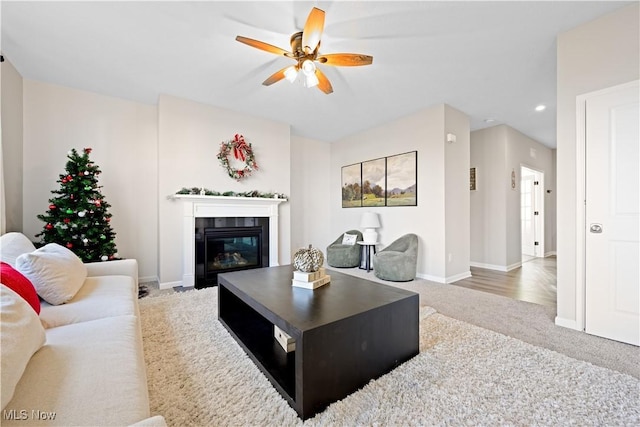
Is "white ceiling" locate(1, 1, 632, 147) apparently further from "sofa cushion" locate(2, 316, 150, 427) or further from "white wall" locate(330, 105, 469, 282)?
"sofa cushion" locate(2, 316, 150, 427)

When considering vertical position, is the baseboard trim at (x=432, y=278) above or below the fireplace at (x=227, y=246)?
below

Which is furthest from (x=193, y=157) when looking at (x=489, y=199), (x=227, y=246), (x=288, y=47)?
(x=489, y=199)

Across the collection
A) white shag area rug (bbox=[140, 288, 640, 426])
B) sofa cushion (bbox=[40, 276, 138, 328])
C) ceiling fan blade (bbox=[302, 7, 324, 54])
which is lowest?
white shag area rug (bbox=[140, 288, 640, 426])

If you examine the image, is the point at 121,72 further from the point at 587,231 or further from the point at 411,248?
the point at 587,231

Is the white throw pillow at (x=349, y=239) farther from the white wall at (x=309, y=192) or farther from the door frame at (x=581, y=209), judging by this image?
the door frame at (x=581, y=209)

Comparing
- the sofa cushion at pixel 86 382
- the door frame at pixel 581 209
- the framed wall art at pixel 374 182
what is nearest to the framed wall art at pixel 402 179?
the framed wall art at pixel 374 182

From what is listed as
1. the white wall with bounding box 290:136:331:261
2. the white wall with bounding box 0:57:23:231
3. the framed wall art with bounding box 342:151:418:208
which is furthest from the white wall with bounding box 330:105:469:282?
the white wall with bounding box 0:57:23:231

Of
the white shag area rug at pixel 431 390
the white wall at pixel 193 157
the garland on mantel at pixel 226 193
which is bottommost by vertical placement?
the white shag area rug at pixel 431 390

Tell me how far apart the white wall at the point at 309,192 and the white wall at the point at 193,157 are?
3.05 ft

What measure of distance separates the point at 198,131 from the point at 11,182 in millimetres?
2037

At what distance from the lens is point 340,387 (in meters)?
1.34

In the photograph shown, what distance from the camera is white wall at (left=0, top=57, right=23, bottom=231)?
2.72m

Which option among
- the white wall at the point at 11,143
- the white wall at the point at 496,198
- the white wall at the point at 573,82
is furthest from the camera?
the white wall at the point at 496,198

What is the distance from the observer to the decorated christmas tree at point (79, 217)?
9.25 ft
